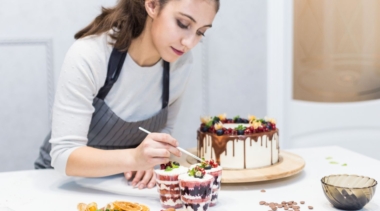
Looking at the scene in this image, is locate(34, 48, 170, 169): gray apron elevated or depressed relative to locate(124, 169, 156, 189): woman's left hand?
elevated

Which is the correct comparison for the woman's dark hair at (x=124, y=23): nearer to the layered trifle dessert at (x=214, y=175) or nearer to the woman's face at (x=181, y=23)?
the woman's face at (x=181, y=23)

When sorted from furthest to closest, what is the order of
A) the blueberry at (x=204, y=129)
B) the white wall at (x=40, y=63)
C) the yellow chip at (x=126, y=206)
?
1. the white wall at (x=40, y=63)
2. the blueberry at (x=204, y=129)
3. the yellow chip at (x=126, y=206)

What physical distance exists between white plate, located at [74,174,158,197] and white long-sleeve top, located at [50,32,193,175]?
0.27ft

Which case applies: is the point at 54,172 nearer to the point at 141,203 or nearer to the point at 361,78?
the point at 141,203

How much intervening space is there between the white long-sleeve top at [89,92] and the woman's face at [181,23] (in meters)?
0.17

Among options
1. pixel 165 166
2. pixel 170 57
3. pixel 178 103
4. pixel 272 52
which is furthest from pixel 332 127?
pixel 165 166

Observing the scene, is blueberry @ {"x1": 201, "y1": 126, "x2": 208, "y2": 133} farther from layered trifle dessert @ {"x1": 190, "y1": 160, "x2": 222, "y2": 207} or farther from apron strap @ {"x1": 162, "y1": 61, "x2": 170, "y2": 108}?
layered trifle dessert @ {"x1": 190, "y1": 160, "x2": 222, "y2": 207}

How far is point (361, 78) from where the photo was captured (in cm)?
297

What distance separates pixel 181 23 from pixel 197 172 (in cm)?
45

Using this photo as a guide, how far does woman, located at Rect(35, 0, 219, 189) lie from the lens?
4.72ft

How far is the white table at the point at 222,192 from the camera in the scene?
1.32 metres

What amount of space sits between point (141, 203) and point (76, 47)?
19.6 inches

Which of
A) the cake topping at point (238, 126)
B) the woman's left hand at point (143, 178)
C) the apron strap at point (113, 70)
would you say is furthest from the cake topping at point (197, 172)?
the apron strap at point (113, 70)

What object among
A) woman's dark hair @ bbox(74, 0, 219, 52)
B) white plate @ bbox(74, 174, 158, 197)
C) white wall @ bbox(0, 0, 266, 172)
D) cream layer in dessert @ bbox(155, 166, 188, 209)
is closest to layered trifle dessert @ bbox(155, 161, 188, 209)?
cream layer in dessert @ bbox(155, 166, 188, 209)
